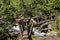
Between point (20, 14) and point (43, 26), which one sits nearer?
point (20, 14)

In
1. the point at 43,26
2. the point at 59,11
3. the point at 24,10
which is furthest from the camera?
the point at 43,26

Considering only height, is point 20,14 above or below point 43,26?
above

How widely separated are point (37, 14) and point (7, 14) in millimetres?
2359

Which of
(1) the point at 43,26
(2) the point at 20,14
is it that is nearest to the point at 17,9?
(2) the point at 20,14

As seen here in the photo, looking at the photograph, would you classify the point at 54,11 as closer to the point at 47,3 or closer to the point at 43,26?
the point at 47,3

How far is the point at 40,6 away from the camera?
14.1m

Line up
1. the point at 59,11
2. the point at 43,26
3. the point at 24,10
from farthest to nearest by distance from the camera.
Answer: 1. the point at 43,26
2. the point at 59,11
3. the point at 24,10

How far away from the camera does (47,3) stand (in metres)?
14.4

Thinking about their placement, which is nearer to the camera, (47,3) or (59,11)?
(47,3)

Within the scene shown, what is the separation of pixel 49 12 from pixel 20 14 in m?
2.32

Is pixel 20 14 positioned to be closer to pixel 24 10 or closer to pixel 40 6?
pixel 24 10

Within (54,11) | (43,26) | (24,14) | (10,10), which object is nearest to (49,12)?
(54,11)

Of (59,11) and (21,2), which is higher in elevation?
(21,2)

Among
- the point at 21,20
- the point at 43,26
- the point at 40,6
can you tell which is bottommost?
the point at 43,26
